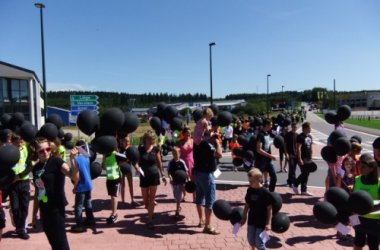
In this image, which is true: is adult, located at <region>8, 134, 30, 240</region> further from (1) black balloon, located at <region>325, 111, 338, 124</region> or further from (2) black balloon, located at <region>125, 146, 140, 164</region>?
(1) black balloon, located at <region>325, 111, 338, 124</region>

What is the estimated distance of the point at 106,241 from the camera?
18.3 ft

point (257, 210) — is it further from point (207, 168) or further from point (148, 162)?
point (148, 162)

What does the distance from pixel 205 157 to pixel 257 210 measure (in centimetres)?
169

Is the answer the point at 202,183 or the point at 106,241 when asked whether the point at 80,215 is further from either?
the point at 202,183

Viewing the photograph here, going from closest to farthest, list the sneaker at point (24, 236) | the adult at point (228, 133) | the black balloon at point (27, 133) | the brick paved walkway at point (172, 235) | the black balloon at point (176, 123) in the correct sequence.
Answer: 1. the brick paved walkway at point (172, 235)
2. the sneaker at point (24, 236)
3. the black balloon at point (27, 133)
4. the black balloon at point (176, 123)
5. the adult at point (228, 133)

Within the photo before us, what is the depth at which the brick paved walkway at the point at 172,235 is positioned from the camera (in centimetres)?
531

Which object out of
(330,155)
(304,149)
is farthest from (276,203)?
(304,149)

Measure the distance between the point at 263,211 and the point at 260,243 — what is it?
0.40 m

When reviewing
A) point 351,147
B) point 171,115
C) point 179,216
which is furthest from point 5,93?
point 351,147

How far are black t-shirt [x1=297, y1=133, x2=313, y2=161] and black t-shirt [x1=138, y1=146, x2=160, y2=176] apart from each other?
11.6ft

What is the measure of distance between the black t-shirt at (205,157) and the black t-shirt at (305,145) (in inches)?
120

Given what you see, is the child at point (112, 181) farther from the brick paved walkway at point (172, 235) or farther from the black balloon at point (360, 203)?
the black balloon at point (360, 203)

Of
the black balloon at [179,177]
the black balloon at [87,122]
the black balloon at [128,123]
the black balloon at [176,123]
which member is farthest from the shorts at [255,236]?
the black balloon at [176,123]

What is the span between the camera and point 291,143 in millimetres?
8742
